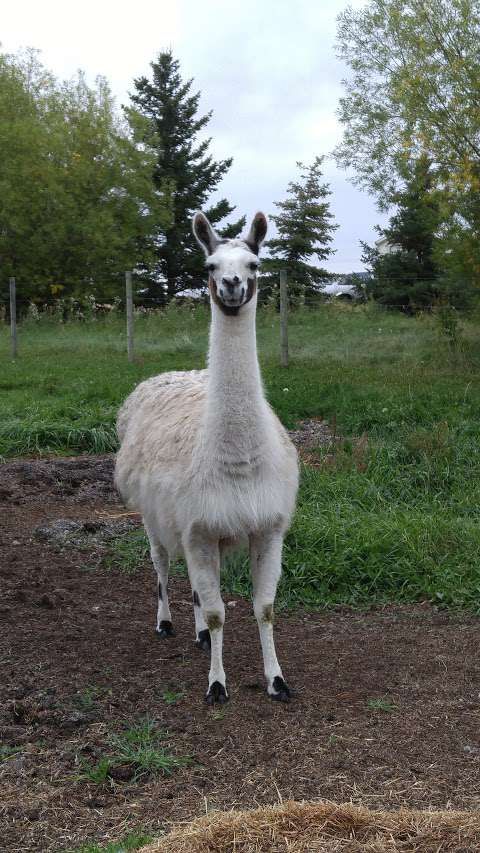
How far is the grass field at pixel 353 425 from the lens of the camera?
6105 mm

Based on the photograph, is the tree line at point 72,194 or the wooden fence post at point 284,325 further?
the tree line at point 72,194

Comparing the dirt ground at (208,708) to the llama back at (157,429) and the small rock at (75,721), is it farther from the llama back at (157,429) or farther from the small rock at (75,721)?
the llama back at (157,429)

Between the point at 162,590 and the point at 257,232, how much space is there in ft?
7.24

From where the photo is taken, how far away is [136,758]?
12.0 ft

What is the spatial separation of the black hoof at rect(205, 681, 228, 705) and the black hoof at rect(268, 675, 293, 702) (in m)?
0.22

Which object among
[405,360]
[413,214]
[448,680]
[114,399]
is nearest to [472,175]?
[405,360]

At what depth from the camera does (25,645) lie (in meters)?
4.98

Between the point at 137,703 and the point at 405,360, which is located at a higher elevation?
the point at 405,360

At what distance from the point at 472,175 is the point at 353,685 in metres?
9.47

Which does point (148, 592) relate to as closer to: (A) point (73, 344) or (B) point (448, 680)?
(B) point (448, 680)

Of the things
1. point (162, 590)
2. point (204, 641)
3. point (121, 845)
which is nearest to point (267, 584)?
point (204, 641)

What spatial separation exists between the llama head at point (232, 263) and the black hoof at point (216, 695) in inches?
68.9

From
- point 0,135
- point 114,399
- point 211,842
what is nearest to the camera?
point 211,842

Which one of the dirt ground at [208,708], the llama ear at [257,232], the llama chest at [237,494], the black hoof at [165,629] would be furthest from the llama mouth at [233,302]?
the black hoof at [165,629]
